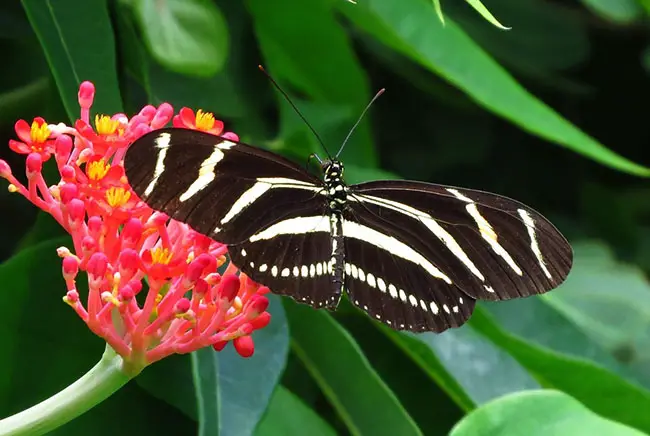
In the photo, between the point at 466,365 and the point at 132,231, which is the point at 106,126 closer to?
the point at 132,231

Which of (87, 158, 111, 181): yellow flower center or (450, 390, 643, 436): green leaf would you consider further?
(450, 390, 643, 436): green leaf

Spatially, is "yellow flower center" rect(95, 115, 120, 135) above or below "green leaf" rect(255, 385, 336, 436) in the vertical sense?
above

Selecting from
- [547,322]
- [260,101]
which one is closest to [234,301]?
[547,322]

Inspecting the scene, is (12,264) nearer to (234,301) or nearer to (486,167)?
(234,301)

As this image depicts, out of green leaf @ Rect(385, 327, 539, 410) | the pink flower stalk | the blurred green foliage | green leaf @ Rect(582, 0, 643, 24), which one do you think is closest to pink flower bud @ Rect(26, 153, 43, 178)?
the pink flower stalk

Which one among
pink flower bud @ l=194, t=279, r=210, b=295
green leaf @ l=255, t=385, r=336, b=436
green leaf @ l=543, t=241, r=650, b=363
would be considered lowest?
green leaf @ l=543, t=241, r=650, b=363

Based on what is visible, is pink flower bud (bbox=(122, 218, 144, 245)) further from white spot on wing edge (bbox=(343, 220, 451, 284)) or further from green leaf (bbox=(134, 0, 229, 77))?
green leaf (bbox=(134, 0, 229, 77))

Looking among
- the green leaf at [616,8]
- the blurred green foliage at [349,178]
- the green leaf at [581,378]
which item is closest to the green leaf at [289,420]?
the blurred green foliage at [349,178]

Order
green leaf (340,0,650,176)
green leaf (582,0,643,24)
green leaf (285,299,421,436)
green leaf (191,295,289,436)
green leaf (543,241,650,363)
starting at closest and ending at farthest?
green leaf (191,295,289,436)
green leaf (285,299,421,436)
green leaf (340,0,650,176)
green leaf (582,0,643,24)
green leaf (543,241,650,363)

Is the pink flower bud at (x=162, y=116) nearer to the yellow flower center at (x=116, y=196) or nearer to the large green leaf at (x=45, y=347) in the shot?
the yellow flower center at (x=116, y=196)

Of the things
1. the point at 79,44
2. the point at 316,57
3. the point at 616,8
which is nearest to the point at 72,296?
the point at 79,44
